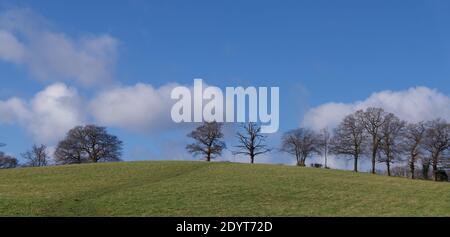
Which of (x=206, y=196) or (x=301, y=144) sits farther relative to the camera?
(x=301, y=144)

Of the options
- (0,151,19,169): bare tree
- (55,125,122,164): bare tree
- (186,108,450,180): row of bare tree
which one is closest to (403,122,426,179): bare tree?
(186,108,450,180): row of bare tree

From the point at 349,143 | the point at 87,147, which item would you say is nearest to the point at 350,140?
the point at 349,143

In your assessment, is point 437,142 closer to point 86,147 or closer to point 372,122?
point 372,122

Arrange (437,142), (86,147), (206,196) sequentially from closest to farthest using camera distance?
1. (206,196)
2. (437,142)
3. (86,147)

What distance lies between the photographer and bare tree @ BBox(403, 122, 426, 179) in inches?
3831

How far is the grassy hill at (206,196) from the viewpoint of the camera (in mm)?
32781

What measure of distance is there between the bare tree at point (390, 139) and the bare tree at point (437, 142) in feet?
15.9

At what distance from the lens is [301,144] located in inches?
4456

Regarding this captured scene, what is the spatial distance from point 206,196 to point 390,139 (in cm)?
6781

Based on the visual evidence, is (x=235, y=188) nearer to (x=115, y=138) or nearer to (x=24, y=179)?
(x=24, y=179)

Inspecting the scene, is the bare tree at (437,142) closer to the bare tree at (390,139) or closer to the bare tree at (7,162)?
the bare tree at (390,139)
